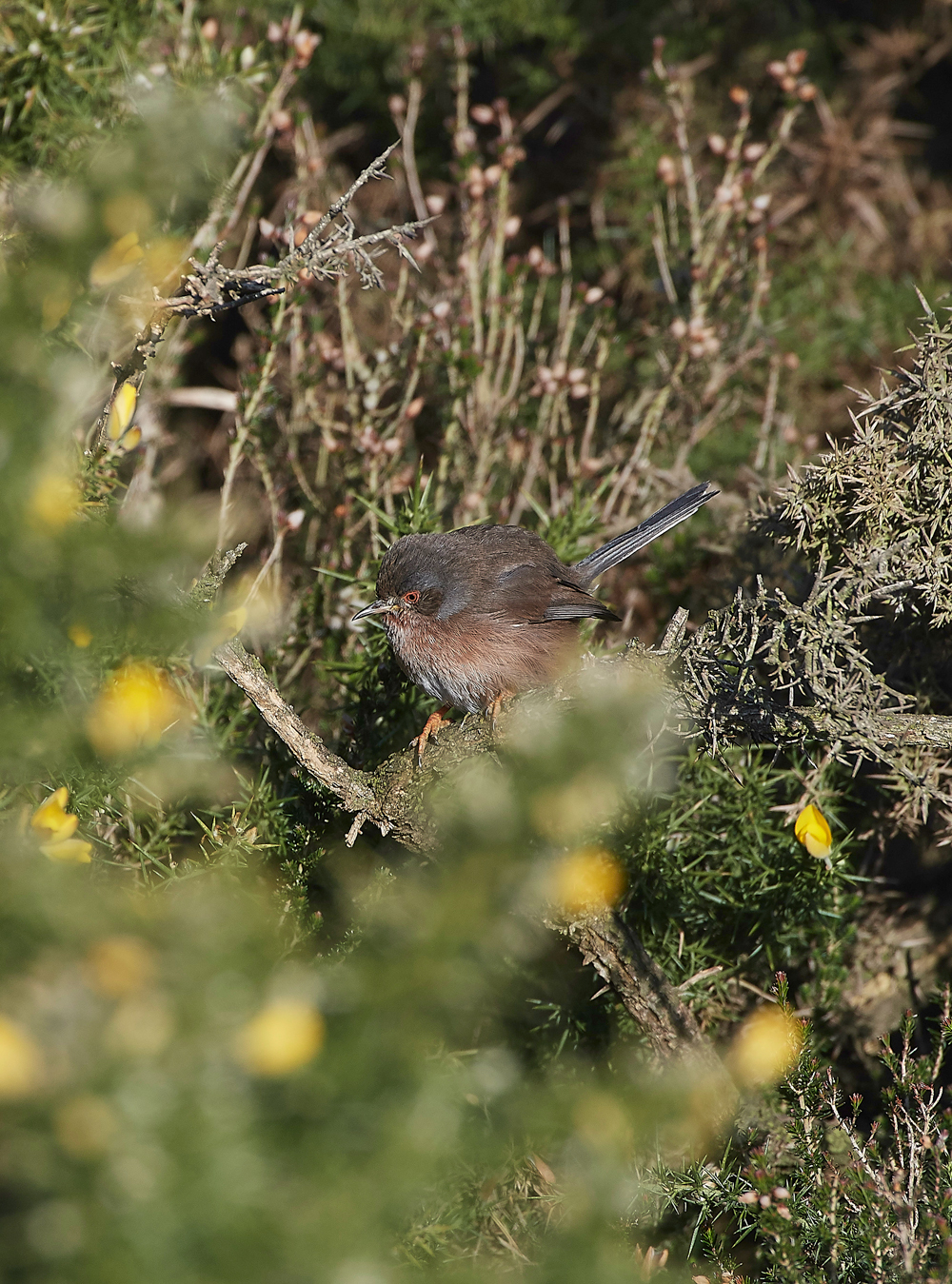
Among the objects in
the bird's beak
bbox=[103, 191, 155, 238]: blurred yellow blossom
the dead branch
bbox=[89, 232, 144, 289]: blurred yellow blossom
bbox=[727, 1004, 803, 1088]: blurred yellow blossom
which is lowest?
bbox=[727, 1004, 803, 1088]: blurred yellow blossom

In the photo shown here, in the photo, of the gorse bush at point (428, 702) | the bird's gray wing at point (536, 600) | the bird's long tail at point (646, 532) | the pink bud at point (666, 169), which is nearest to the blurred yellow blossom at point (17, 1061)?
the gorse bush at point (428, 702)

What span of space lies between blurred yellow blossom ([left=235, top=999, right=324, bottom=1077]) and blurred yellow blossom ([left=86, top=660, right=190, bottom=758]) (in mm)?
921

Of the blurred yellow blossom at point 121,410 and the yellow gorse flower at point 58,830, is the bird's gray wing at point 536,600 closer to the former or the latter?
the blurred yellow blossom at point 121,410

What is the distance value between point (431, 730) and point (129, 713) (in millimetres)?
1277

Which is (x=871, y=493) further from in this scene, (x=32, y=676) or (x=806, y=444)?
(x=32, y=676)

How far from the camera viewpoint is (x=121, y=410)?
289 centimetres

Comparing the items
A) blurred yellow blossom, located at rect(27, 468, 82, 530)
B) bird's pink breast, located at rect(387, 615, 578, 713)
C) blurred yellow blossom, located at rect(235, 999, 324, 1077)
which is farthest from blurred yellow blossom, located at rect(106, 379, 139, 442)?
blurred yellow blossom, located at rect(235, 999, 324, 1077)

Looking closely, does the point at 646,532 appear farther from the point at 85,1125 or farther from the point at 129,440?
the point at 85,1125

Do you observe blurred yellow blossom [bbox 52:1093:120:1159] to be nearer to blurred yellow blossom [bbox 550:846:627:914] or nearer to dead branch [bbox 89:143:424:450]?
blurred yellow blossom [bbox 550:846:627:914]

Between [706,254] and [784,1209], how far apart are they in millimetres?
3749

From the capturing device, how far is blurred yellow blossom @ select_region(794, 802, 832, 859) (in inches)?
115

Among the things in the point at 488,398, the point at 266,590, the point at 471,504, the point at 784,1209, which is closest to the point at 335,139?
the point at 488,398

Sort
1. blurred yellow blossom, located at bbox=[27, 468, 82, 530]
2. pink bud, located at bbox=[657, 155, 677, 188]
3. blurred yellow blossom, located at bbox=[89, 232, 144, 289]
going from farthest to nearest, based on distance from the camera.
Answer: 1. pink bud, located at bbox=[657, 155, 677, 188]
2. blurred yellow blossom, located at bbox=[89, 232, 144, 289]
3. blurred yellow blossom, located at bbox=[27, 468, 82, 530]

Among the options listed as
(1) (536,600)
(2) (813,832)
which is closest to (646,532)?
(1) (536,600)
